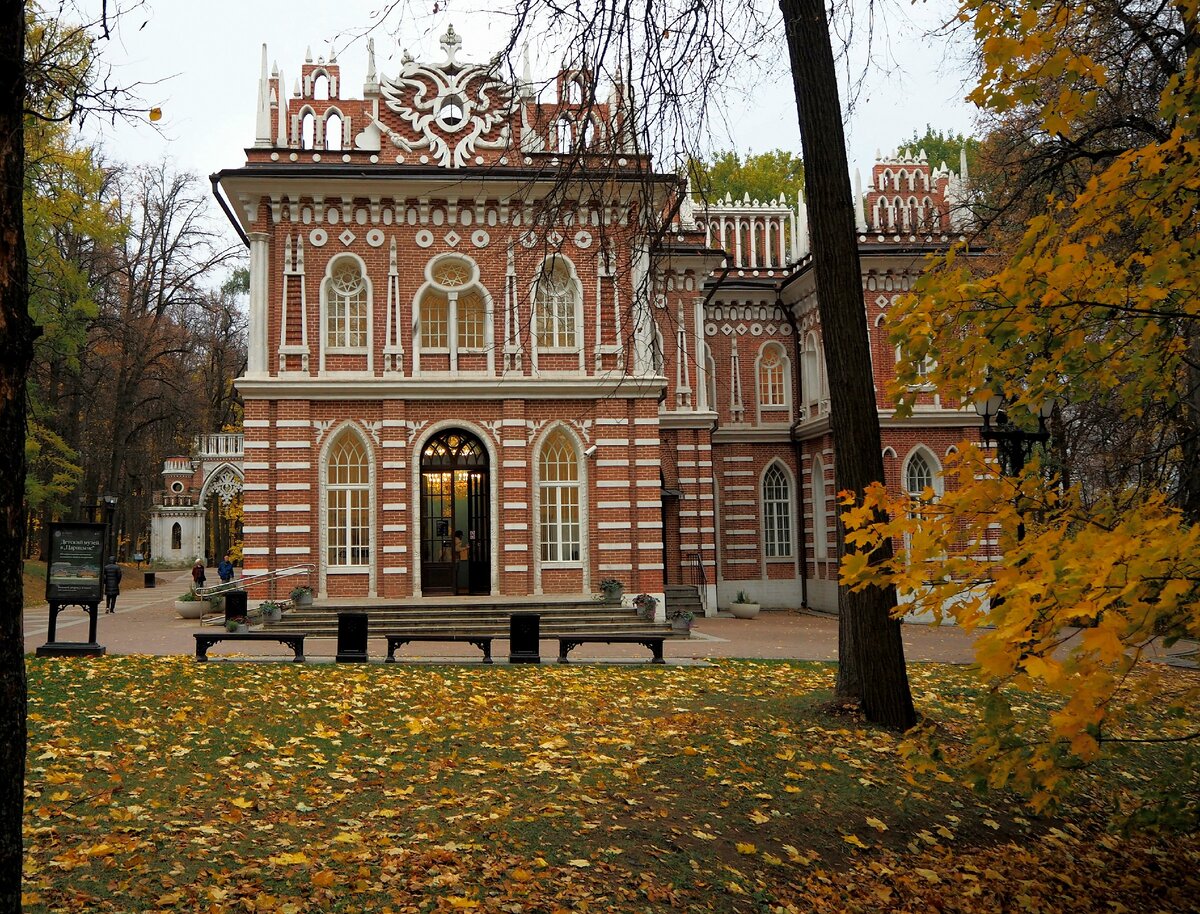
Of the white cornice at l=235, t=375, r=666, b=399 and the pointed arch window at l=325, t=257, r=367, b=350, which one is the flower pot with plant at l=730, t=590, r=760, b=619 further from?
the pointed arch window at l=325, t=257, r=367, b=350

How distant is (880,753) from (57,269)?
28.7m

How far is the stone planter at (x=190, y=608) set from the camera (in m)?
23.3

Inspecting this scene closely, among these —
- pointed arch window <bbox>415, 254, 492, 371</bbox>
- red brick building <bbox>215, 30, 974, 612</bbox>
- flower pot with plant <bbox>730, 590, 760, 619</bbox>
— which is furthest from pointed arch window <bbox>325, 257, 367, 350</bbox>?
flower pot with plant <bbox>730, 590, 760, 619</bbox>

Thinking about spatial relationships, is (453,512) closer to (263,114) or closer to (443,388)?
(443,388)

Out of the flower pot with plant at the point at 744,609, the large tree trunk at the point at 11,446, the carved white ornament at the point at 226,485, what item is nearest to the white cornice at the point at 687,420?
the flower pot with plant at the point at 744,609

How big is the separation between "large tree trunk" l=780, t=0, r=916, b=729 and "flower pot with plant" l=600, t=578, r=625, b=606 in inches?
456

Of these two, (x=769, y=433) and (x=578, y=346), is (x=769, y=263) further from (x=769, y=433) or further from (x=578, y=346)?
(x=578, y=346)

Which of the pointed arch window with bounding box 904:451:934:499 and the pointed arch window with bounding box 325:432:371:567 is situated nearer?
the pointed arch window with bounding box 325:432:371:567

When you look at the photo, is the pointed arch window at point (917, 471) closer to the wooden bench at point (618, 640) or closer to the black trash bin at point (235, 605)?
the wooden bench at point (618, 640)

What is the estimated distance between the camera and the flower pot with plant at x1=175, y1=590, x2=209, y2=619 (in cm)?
2332

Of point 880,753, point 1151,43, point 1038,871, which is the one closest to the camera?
point 1038,871

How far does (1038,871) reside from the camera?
625cm

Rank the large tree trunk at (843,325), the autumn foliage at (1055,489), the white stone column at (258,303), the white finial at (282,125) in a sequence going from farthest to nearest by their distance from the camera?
the white finial at (282,125), the white stone column at (258,303), the large tree trunk at (843,325), the autumn foliage at (1055,489)

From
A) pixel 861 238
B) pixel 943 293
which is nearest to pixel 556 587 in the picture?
pixel 861 238
